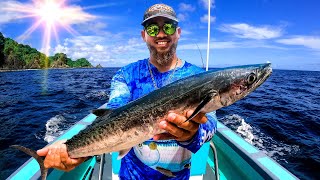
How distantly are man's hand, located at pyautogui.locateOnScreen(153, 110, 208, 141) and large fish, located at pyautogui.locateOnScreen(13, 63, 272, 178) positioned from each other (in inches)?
2.8

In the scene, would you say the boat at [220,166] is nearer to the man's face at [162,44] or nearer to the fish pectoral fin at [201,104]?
the man's face at [162,44]

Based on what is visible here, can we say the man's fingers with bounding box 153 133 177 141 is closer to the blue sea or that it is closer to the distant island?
the blue sea

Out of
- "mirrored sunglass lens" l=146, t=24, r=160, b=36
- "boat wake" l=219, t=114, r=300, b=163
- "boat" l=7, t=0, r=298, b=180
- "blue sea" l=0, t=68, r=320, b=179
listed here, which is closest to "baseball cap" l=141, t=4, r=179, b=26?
"mirrored sunglass lens" l=146, t=24, r=160, b=36

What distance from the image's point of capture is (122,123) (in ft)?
8.66

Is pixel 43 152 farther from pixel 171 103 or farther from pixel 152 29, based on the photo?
pixel 152 29

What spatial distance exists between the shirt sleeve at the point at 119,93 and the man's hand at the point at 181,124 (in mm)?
885

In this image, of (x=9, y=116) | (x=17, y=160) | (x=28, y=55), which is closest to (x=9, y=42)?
(x=28, y=55)

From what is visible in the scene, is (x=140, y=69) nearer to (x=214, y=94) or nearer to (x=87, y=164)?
(x=214, y=94)

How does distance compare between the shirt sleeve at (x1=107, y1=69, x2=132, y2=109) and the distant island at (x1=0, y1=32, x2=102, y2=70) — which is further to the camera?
the distant island at (x1=0, y1=32, x2=102, y2=70)

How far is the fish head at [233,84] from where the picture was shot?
238 cm

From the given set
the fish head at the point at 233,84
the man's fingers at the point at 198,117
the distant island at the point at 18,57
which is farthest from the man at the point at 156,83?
the distant island at the point at 18,57

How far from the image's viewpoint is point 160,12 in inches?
133

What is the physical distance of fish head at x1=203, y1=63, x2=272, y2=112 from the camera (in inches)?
93.8

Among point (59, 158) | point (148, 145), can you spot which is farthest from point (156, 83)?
point (59, 158)
